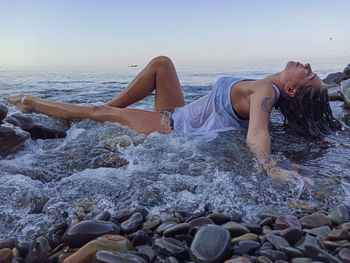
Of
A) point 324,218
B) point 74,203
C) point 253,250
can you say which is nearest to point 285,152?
point 324,218

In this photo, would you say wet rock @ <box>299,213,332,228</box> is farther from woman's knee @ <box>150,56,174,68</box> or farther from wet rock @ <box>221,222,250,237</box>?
woman's knee @ <box>150,56,174,68</box>

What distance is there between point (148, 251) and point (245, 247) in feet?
1.49

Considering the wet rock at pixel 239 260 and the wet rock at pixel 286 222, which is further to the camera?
the wet rock at pixel 286 222

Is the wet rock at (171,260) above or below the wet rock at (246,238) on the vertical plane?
below

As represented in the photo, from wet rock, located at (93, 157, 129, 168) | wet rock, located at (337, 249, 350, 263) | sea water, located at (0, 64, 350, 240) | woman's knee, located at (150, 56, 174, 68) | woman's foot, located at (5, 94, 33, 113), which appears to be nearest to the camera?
wet rock, located at (337, 249, 350, 263)

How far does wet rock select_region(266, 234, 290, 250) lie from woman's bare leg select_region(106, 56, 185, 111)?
2930mm

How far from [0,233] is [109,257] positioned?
2.55ft

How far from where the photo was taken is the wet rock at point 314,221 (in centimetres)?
174

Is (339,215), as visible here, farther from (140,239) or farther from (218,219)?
(140,239)

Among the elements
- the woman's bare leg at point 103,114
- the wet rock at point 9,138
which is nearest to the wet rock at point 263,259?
the woman's bare leg at point 103,114

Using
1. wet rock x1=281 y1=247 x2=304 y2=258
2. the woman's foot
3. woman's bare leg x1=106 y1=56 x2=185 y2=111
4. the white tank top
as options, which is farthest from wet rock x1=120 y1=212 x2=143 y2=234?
the woman's foot

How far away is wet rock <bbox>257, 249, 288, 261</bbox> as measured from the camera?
1.42 meters

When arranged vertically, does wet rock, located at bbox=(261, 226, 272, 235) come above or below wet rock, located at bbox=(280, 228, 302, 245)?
below

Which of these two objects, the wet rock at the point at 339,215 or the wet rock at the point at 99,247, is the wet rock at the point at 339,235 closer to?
the wet rock at the point at 339,215
